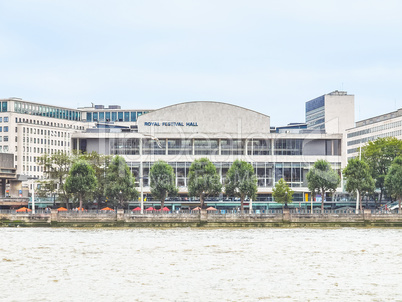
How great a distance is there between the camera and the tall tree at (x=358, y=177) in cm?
13888

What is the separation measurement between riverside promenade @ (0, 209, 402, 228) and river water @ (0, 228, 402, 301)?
2785cm

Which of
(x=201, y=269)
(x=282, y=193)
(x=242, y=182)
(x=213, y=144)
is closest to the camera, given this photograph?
(x=201, y=269)

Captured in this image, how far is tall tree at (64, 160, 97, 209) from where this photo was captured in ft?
440

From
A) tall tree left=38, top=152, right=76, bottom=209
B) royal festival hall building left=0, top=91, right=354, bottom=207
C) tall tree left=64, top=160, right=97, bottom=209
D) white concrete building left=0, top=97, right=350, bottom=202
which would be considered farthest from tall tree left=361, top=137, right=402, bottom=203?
tall tree left=38, top=152, right=76, bottom=209

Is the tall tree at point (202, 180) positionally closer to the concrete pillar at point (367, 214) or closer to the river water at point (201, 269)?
the concrete pillar at point (367, 214)

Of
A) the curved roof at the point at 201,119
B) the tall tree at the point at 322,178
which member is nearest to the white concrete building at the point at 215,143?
the curved roof at the point at 201,119

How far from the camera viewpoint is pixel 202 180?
139875 millimetres

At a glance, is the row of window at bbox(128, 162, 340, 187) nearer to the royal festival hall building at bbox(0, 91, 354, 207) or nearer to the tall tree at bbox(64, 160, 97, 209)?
the royal festival hall building at bbox(0, 91, 354, 207)

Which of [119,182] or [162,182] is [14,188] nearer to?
[119,182]

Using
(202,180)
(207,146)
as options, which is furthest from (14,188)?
(202,180)

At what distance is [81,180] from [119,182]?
727 cm

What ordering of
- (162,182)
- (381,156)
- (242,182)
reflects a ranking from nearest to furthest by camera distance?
1. (242,182)
2. (162,182)
3. (381,156)

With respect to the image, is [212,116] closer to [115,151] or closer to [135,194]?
[115,151]

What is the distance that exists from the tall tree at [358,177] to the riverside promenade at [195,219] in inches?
588
